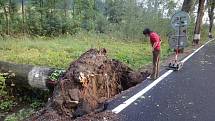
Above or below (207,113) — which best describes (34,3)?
above

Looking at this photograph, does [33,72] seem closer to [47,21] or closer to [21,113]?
[21,113]

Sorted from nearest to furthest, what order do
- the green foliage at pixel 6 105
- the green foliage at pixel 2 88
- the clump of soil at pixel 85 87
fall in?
the clump of soil at pixel 85 87, the green foliage at pixel 2 88, the green foliage at pixel 6 105

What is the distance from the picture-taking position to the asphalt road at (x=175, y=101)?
7.12 metres

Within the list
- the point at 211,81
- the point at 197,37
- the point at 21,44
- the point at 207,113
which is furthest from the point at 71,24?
the point at 207,113

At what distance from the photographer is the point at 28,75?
10.1 metres

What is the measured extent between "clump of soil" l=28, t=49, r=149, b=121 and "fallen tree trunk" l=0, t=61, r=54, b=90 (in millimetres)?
1241

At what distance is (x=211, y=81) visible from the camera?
11.1 metres

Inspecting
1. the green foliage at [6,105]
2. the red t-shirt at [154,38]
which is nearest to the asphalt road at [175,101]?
the red t-shirt at [154,38]

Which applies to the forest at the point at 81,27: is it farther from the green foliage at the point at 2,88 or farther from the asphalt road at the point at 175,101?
the asphalt road at the point at 175,101

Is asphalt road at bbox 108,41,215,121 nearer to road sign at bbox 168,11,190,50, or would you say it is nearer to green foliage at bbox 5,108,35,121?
road sign at bbox 168,11,190,50

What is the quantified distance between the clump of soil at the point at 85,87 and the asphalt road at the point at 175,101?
1.99 ft

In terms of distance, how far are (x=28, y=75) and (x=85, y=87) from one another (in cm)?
247

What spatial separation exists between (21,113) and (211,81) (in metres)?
5.75

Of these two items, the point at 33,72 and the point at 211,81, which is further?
the point at 211,81
